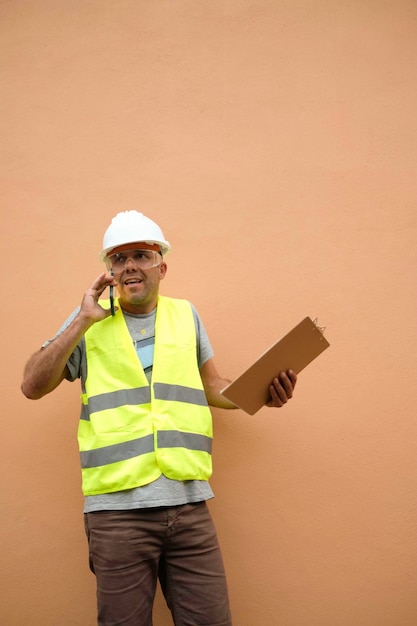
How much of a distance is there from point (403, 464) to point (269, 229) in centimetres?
110

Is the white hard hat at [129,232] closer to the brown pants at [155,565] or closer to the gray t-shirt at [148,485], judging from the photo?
the gray t-shirt at [148,485]

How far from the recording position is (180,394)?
2092 millimetres

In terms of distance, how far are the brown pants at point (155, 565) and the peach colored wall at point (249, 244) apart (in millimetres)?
385

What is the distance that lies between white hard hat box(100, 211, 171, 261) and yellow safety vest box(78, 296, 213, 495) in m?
0.24

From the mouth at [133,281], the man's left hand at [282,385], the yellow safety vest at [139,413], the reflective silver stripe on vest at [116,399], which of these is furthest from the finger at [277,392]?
the mouth at [133,281]

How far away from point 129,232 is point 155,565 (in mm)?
1134

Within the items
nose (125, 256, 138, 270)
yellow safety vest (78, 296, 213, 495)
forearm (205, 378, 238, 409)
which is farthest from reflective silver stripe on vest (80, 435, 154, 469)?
nose (125, 256, 138, 270)

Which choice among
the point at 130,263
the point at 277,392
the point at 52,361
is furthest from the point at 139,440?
the point at 130,263

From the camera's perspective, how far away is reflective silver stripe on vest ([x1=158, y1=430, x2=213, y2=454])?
1.99 metres

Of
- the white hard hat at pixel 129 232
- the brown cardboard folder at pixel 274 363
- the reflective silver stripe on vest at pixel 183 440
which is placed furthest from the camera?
the white hard hat at pixel 129 232

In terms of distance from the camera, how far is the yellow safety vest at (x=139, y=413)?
1.96 m

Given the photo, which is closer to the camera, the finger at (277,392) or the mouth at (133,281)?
the finger at (277,392)

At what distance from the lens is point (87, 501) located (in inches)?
78.5

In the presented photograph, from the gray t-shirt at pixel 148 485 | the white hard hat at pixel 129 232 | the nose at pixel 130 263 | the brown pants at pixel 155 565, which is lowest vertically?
the brown pants at pixel 155 565
